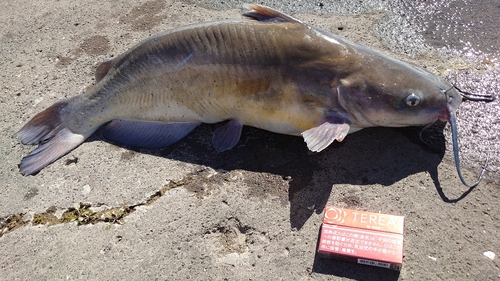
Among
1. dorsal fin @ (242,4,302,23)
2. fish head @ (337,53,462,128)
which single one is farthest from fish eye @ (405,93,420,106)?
dorsal fin @ (242,4,302,23)

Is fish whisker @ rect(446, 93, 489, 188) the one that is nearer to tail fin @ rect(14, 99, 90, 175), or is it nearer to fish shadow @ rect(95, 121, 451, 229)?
fish shadow @ rect(95, 121, 451, 229)

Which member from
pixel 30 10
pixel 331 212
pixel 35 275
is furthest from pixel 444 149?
pixel 30 10

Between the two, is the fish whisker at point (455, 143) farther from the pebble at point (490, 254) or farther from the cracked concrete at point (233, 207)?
the pebble at point (490, 254)

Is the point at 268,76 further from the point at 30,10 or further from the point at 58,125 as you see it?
the point at 30,10

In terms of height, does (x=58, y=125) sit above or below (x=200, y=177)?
above

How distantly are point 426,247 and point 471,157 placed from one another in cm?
78

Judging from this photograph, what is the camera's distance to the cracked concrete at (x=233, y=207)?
7.88 ft

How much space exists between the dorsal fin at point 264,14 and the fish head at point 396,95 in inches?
23.7

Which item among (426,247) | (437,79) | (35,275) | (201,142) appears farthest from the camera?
(201,142)

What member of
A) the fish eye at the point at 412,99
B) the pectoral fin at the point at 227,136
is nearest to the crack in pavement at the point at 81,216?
the pectoral fin at the point at 227,136

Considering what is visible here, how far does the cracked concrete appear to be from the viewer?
240 cm

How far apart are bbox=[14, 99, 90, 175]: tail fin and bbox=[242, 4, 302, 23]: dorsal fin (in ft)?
5.02

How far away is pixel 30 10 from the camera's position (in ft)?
15.2

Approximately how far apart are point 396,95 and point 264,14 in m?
1.03
